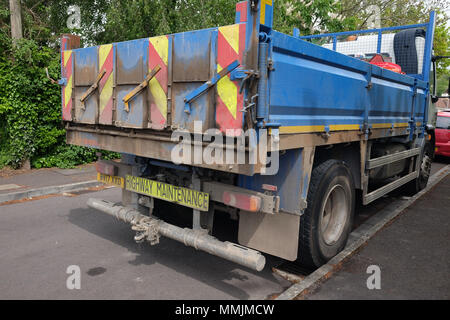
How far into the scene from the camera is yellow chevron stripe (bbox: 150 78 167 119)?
3.34 metres

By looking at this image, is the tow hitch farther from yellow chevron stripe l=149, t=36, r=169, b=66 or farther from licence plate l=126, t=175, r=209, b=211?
yellow chevron stripe l=149, t=36, r=169, b=66

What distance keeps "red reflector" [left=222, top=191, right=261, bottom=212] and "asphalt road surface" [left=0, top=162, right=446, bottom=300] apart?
2.92 feet

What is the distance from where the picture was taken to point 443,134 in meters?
12.5

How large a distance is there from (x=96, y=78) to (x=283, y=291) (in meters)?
2.93

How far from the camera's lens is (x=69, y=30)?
9.73 meters

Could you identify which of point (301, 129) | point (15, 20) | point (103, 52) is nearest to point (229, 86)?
point (301, 129)

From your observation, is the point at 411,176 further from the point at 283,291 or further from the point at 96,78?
the point at 96,78

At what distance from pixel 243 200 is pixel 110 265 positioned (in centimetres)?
180

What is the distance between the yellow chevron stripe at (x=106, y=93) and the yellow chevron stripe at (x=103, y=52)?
0.71 ft

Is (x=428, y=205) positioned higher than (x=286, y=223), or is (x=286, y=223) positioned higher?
(x=286, y=223)

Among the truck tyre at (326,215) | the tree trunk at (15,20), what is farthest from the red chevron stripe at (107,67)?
the tree trunk at (15,20)

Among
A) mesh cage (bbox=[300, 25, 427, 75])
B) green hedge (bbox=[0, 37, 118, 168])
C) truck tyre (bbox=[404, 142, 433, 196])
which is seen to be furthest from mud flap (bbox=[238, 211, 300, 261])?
green hedge (bbox=[0, 37, 118, 168])

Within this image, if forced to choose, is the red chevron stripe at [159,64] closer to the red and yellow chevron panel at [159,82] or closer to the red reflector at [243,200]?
the red and yellow chevron panel at [159,82]
